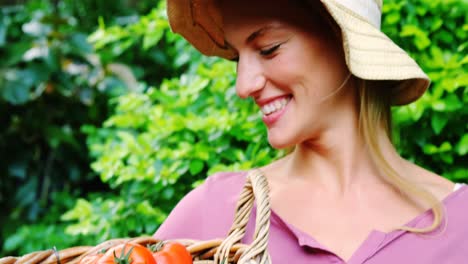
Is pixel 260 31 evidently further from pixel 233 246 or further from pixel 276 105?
pixel 233 246

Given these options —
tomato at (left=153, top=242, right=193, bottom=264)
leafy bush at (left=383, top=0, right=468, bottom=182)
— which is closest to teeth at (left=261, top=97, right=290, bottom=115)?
tomato at (left=153, top=242, right=193, bottom=264)

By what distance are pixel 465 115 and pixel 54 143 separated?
2.25 metres

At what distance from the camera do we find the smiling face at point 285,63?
6.07 feet

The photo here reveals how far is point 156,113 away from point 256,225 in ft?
3.66

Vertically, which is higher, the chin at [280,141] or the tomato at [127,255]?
the tomato at [127,255]

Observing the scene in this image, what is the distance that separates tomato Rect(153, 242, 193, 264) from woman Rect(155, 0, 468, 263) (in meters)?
0.35

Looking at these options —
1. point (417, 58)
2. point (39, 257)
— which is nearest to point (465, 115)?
point (417, 58)

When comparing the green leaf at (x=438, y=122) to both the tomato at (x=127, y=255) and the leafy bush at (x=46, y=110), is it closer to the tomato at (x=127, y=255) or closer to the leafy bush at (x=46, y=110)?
the tomato at (x=127, y=255)

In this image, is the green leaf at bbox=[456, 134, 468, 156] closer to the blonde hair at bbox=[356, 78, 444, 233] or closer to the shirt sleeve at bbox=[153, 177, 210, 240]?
the blonde hair at bbox=[356, 78, 444, 233]

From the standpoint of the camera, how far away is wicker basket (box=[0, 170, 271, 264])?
1538mm

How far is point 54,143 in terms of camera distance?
13.1ft

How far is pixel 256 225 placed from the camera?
1593 mm

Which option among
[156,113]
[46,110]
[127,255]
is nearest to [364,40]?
[127,255]

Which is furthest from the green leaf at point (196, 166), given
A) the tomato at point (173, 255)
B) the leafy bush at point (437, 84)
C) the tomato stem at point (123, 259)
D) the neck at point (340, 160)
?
the tomato stem at point (123, 259)
